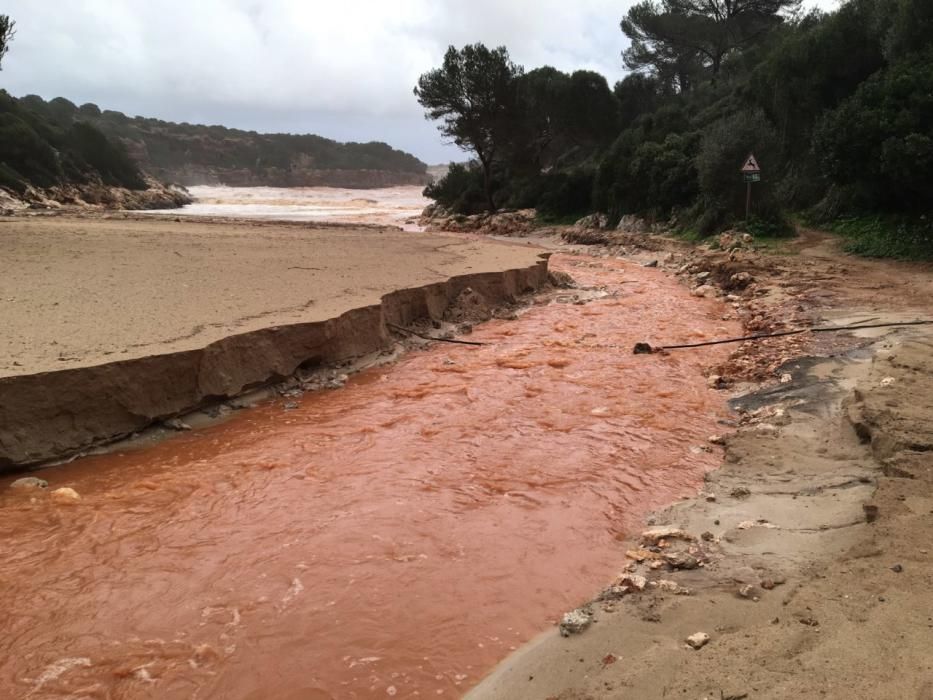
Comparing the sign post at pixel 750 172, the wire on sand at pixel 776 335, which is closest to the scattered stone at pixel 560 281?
the wire on sand at pixel 776 335

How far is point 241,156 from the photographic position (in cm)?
9519

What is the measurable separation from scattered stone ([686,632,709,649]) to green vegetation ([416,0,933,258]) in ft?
39.1

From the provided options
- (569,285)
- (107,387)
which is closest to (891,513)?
(107,387)

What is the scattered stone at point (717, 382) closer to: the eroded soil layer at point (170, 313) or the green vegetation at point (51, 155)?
the eroded soil layer at point (170, 313)

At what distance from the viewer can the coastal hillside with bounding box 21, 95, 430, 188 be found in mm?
84750

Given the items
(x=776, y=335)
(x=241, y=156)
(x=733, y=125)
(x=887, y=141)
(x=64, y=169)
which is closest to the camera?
(x=776, y=335)

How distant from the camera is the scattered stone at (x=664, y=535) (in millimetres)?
4051

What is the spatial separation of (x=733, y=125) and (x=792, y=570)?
1701 cm

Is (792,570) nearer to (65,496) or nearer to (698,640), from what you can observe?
(698,640)

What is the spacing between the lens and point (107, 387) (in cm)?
551

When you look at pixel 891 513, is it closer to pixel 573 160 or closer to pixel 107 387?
pixel 107 387

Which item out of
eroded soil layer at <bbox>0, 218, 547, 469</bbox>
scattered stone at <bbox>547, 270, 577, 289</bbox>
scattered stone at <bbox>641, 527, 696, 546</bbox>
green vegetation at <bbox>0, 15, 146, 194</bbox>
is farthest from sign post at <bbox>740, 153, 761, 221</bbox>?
green vegetation at <bbox>0, 15, 146, 194</bbox>

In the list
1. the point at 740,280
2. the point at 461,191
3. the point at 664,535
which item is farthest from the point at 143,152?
the point at 664,535

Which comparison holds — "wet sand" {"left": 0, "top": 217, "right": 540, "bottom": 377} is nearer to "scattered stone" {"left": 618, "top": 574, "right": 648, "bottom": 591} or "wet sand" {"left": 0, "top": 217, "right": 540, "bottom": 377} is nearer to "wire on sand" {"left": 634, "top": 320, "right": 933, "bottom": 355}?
"wire on sand" {"left": 634, "top": 320, "right": 933, "bottom": 355}
